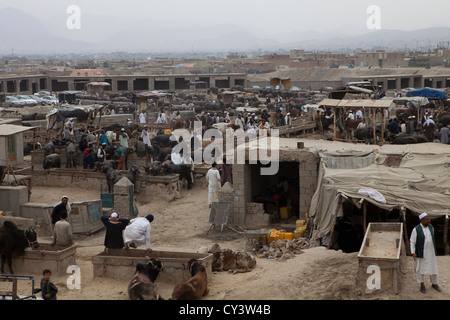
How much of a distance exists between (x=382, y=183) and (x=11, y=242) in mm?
7011

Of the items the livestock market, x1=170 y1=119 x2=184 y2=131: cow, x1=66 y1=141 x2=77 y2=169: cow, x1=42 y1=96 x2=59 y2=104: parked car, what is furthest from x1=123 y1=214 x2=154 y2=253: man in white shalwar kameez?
x1=42 y1=96 x2=59 y2=104: parked car

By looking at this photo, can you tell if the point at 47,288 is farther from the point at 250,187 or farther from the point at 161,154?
the point at 161,154

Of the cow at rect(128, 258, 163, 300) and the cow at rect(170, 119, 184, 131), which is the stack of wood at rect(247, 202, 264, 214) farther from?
the cow at rect(170, 119, 184, 131)

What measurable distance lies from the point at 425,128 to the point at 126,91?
3317cm

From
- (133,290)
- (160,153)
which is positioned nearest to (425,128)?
(160,153)

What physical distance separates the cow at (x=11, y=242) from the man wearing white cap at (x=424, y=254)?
21.4ft

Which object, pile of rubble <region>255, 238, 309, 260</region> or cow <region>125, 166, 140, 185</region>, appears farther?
cow <region>125, 166, 140, 185</region>

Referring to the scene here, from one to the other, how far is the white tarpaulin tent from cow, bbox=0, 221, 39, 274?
213 inches

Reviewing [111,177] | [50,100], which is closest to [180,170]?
[111,177]

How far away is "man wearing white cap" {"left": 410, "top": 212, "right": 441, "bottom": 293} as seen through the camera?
28.4 ft

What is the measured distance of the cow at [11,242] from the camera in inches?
437

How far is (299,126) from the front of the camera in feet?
77.6

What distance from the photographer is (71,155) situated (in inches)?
806

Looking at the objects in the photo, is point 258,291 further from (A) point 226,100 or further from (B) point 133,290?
(A) point 226,100
